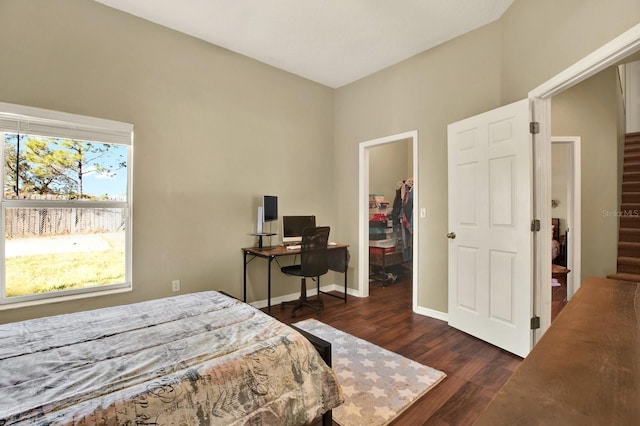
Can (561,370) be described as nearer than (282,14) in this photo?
Yes

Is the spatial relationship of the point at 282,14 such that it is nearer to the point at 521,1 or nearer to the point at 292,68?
the point at 292,68

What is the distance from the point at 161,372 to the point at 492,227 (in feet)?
8.83

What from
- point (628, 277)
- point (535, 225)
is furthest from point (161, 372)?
point (628, 277)

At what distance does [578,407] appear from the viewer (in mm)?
518

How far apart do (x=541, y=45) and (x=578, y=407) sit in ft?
8.95

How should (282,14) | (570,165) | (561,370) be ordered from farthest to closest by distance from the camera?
(570,165), (282,14), (561,370)

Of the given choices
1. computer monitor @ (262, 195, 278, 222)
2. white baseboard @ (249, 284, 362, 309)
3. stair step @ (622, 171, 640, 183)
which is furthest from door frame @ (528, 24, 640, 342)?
stair step @ (622, 171, 640, 183)

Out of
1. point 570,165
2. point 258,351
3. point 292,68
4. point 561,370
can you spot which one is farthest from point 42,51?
point 570,165

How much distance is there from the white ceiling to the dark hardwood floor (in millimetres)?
3042

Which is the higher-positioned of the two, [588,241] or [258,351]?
[588,241]

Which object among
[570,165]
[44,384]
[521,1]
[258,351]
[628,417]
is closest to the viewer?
[628,417]

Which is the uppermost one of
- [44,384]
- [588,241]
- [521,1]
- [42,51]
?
[521,1]

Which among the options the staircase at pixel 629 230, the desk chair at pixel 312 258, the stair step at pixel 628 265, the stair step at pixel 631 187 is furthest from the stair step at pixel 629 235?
the desk chair at pixel 312 258

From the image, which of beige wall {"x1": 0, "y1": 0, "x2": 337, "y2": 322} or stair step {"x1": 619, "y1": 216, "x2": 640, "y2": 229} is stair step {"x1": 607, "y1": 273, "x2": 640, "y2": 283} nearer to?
stair step {"x1": 619, "y1": 216, "x2": 640, "y2": 229}
